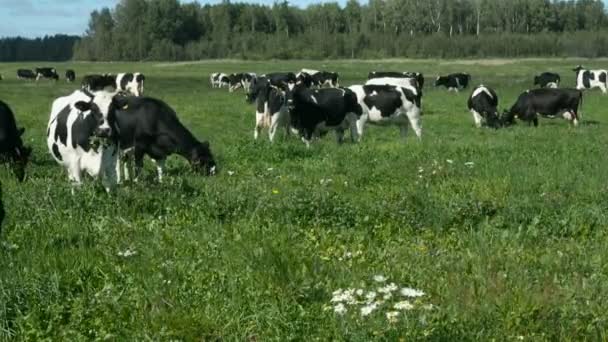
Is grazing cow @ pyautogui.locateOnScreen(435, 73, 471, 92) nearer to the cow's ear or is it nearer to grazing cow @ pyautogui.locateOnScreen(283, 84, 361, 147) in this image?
grazing cow @ pyautogui.locateOnScreen(283, 84, 361, 147)

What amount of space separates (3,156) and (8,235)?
20.9ft

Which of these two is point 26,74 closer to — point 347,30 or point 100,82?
point 100,82

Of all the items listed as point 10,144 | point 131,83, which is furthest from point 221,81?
point 10,144

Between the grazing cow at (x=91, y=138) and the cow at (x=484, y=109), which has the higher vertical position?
the grazing cow at (x=91, y=138)

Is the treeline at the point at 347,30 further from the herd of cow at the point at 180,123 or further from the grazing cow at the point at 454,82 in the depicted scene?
the herd of cow at the point at 180,123

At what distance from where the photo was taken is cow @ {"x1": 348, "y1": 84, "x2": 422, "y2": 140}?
21.8 meters

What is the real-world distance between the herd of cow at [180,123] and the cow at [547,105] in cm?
3

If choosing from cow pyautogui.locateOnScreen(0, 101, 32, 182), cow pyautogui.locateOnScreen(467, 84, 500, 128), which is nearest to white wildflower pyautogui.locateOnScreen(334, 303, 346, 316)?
cow pyautogui.locateOnScreen(0, 101, 32, 182)

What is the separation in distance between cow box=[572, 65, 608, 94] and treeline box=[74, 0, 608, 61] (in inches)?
2537

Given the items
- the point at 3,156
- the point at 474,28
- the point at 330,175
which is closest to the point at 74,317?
the point at 330,175

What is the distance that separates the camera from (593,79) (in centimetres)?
5094

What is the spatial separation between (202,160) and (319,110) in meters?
7.57

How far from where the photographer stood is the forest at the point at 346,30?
117500 mm

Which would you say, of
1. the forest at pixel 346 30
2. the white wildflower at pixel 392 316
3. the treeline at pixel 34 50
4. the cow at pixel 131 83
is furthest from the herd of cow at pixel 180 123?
the treeline at pixel 34 50
